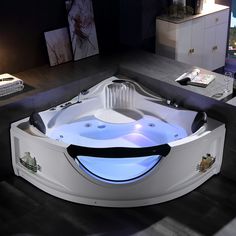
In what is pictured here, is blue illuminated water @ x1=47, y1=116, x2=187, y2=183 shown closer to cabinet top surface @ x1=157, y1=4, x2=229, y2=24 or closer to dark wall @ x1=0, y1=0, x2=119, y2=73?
dark wall @ x1=0, y1=0, x2=119, y2=73

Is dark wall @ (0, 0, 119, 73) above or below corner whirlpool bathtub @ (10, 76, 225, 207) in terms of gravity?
above

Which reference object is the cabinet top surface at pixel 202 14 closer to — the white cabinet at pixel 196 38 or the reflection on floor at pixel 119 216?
the white cabinet at pixel 196 38

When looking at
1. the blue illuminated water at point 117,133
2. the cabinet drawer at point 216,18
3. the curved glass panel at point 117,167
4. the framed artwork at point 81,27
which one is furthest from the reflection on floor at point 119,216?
the cabinet drawer at point 216,18

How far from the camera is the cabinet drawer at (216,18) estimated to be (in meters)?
5.36

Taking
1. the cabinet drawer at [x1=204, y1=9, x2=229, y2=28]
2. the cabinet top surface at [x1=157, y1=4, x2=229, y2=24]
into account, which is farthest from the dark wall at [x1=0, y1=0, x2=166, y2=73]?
the cabinet drawer at [x1=204, y1=9, x2=229, y2=28]

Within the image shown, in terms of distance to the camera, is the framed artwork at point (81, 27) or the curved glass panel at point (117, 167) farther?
the framed artwork at point (81, 27)

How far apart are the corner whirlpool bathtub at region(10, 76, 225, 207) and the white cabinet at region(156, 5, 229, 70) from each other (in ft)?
2.67

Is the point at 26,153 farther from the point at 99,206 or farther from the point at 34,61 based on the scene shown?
the point at 34,61

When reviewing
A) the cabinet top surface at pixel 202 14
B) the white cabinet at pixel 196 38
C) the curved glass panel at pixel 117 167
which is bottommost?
the curved glass panel at pixel 117 167

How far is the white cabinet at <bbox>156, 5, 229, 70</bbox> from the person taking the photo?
202 inches

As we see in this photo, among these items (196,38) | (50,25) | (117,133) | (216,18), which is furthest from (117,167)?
(216,18)

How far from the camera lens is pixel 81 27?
4.91 meters

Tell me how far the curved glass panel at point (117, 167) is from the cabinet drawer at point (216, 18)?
210cm

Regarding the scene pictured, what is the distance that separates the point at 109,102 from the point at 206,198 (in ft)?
4.18
